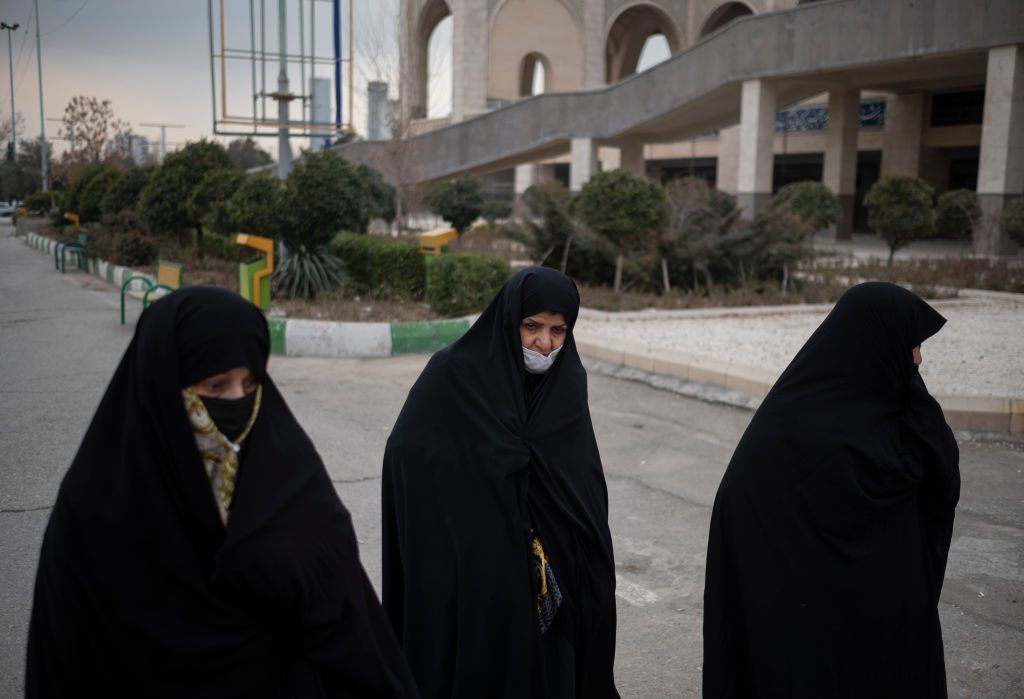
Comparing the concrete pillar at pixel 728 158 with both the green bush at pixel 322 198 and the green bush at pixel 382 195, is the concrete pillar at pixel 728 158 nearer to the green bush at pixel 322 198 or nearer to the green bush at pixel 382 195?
the green bush at pixel 382 195

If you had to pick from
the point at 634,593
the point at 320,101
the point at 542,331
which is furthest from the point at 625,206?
the point at 542,331

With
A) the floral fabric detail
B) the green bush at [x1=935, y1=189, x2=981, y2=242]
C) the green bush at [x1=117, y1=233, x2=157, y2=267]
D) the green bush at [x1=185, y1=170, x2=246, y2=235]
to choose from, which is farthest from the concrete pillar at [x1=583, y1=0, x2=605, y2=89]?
the floral fabric detail

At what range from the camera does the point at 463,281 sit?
10.1 m

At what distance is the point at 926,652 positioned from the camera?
8.60 feet

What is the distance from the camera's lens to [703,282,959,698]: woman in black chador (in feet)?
8.52

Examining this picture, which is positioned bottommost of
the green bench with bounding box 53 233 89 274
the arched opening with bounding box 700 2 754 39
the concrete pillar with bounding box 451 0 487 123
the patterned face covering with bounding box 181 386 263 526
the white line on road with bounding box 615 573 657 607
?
the white line on road with bounding box 615 573 657 607

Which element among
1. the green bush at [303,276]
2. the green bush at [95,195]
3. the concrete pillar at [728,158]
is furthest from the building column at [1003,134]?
the green bush at [95,195]

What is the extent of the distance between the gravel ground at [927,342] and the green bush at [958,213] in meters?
5.37

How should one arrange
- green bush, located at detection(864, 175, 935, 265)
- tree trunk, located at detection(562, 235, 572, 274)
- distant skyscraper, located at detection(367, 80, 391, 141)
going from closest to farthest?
tree trunk, located at detection(562, 235, 572, 274), green bush, located at detection(864, 175, 935, 265), distant skyscraper, located at detection(367, 80, 391, 141)

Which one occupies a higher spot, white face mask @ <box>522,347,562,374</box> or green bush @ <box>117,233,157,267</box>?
white face mask @ <box>522,347,562,374</box>

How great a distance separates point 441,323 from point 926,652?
22.6ft

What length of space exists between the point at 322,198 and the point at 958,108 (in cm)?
2138

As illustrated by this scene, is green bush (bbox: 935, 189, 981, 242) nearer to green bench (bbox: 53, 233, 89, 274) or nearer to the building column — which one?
the building column

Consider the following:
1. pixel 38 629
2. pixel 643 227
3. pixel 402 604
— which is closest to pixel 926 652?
pixel 402 604
